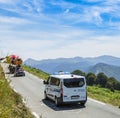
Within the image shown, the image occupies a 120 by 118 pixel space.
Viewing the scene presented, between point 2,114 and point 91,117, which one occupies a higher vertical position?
point 2,114

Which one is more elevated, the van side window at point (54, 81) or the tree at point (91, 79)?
the van side window at point (54, 81)

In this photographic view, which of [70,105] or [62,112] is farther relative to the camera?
[70,105]

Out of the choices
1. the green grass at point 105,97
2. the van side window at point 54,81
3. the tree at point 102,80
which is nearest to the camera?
the van side window at point 54,81

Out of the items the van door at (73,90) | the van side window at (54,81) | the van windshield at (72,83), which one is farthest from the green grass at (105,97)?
the van side window at (54,81)

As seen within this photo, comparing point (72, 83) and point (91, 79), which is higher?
point (72, 83)

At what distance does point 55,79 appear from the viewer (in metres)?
24.1

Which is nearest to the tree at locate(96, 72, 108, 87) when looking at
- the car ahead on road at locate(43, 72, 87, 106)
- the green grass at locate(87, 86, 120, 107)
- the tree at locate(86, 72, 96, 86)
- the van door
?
the tree at locate(86, 72, 96, 86)

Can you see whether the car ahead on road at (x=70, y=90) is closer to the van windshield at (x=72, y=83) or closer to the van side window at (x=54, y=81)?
the van windshield at (x=72, y=83)

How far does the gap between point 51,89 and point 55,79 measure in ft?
3.56

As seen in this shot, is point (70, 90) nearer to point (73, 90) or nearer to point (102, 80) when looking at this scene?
point (73, 90)

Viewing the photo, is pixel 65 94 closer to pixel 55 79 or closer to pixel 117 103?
pixel 55 79

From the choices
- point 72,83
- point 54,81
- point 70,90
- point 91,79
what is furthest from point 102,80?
point 70,90

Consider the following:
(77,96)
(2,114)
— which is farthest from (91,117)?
(2,114)

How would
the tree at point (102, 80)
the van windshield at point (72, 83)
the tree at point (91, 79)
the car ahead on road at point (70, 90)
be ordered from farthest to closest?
the tree at point (91, 79)
the tree at point (102, 80)
the van windshield at point (72, 83)
the car ahead on road at point (70, 90)
